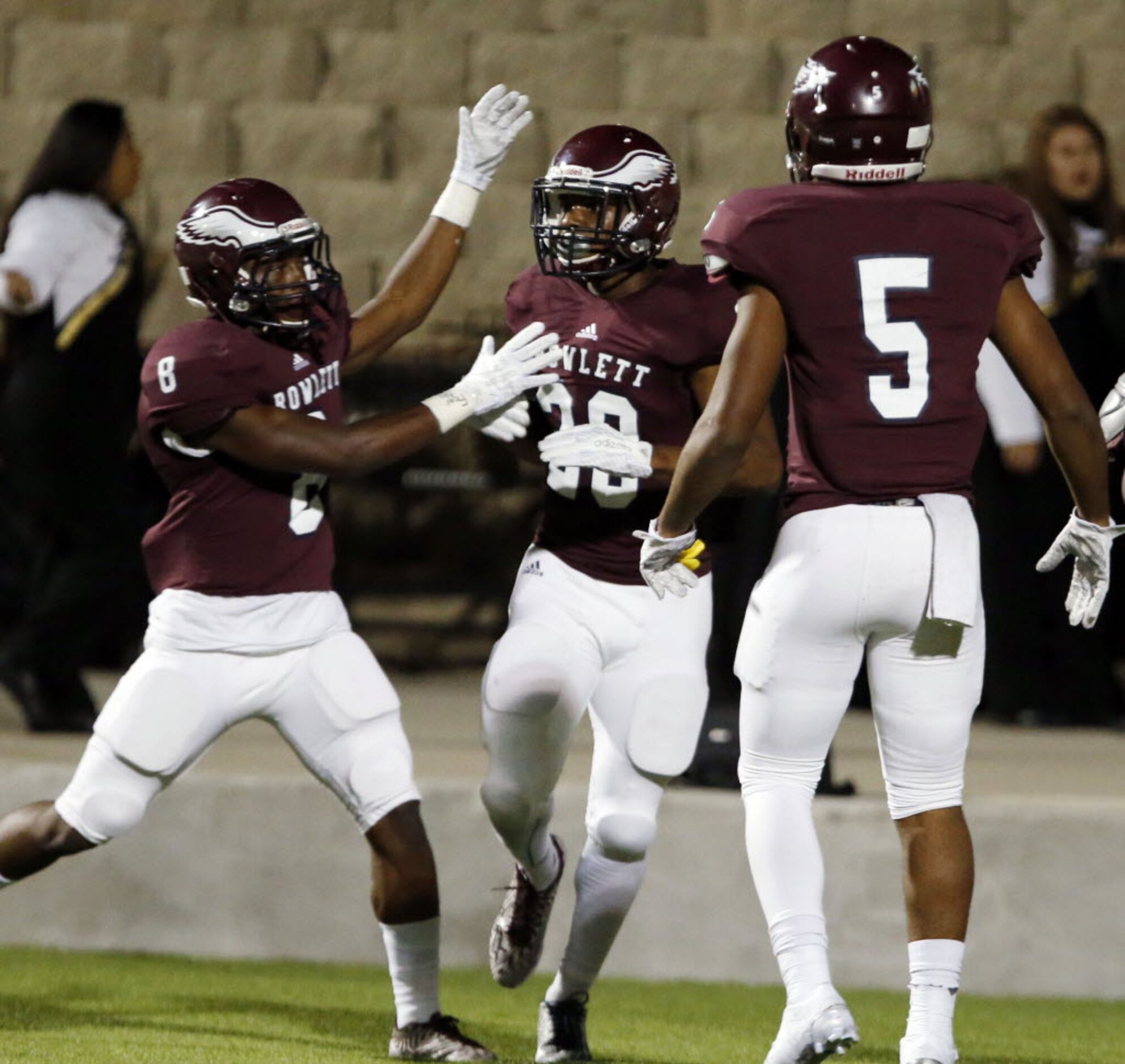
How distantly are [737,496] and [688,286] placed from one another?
357 millimetres

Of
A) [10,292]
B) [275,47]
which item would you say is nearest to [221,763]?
[10,292]

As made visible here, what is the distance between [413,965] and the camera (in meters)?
3.69

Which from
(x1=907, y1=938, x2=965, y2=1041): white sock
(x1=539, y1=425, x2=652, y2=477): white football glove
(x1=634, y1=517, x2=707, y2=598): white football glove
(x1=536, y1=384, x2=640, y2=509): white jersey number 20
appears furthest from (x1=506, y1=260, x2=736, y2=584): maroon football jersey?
(x1=907, y1=938, x2=965, y2=1041): white sock

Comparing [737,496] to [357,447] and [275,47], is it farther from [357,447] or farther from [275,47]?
[275,47]

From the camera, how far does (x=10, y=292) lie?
557 centimetres

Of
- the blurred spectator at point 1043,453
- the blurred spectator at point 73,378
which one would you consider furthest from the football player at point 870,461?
the blurred spectator at point 73,378

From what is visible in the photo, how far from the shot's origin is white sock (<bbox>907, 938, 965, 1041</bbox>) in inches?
124

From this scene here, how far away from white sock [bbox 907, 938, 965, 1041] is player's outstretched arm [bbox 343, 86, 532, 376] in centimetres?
151

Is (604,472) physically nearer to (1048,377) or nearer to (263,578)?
(263,578)

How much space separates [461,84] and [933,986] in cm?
550

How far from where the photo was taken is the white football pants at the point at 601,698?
12.0 feet

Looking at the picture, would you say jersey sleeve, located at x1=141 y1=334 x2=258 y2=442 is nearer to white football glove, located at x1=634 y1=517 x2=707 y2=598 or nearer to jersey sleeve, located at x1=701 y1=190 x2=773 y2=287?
white football glove, located at x1=634 y1=517 x2=707 y2=598

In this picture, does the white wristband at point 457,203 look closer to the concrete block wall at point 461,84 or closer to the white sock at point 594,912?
the white sock at point 594,912

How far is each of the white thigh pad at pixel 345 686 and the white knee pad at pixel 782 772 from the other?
28.7 inches
